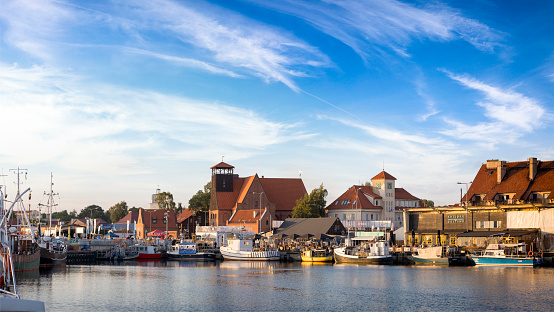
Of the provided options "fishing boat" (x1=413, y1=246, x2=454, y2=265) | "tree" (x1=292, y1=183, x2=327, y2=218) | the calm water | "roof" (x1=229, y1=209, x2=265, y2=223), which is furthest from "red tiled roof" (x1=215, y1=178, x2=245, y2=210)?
the calm water

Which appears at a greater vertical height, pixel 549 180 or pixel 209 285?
pixel 549 180

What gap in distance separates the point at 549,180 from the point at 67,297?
70.1 metres

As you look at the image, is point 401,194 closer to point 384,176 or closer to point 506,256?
point 384,176

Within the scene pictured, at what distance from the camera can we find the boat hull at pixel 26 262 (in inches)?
2557

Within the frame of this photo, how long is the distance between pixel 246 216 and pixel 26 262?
69.6 m

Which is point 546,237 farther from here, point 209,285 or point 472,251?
point 209,285

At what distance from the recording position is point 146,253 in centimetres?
10331

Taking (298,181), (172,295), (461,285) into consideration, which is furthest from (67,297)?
(298,181)

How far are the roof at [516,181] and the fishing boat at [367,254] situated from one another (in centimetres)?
1927

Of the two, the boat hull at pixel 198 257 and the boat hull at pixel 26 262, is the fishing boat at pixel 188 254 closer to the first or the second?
the boat hull at pixel 198 257

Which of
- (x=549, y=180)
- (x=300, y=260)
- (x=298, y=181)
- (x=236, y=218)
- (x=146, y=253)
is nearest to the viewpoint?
(x=549, y=180)

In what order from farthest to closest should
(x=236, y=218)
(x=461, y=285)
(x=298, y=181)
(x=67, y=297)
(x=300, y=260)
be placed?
(x=298, y=181) < (x=236, y=218) < (x=300, y=260) < (x=461, y=285) < (x=67, y=297)

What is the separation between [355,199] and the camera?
139750 millimetres

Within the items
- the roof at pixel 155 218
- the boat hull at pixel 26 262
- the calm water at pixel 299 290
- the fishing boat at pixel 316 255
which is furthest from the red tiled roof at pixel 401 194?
the boat hull at pixel 26 262
